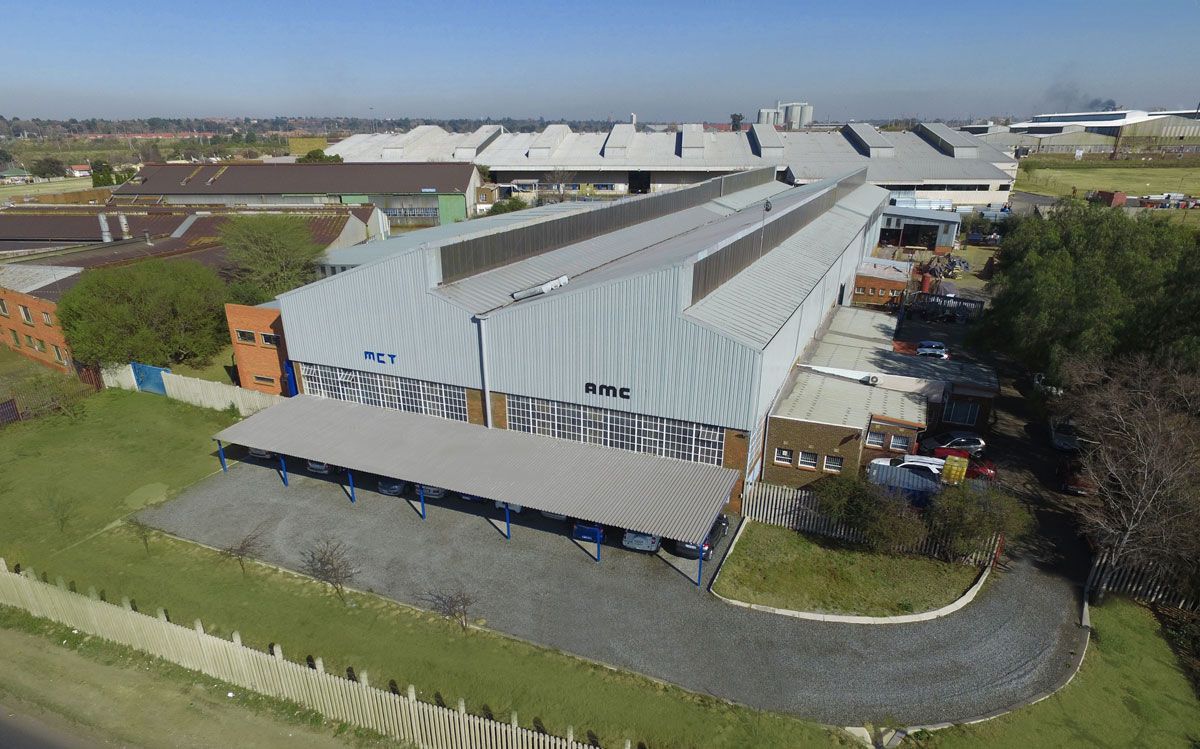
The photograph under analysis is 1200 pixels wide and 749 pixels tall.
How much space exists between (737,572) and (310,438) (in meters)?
18.9

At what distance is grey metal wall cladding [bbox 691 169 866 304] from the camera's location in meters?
25.8

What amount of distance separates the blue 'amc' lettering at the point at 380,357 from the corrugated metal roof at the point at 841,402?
1753cm

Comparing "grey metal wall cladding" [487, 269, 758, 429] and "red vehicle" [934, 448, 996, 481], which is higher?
"grey metal wall cladding" [487, 269, 758, 429]

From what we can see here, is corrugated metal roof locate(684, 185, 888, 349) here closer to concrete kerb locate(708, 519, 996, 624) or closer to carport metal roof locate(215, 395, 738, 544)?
carport metal roof locate(215, 395, 738, 544)

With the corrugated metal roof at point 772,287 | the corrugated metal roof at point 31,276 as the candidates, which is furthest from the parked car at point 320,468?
the corrugated metal roof at point 31,276

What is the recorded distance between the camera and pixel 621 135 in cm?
11644

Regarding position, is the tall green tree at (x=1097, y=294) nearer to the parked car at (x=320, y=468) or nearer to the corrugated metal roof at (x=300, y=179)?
the parked car at (x=320, y=468)

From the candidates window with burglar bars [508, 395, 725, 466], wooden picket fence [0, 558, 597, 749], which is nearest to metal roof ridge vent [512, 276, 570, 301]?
window with burglar bars [508, 395, 725, 466]

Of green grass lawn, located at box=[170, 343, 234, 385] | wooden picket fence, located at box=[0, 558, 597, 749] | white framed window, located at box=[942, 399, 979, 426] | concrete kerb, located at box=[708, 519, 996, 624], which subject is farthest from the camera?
green grass lawn, located at box=[170, 343, 234, 385]

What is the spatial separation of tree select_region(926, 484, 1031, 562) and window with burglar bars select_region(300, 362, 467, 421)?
19.8 metres

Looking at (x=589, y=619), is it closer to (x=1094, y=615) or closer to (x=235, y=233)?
(x=1094, y=615)

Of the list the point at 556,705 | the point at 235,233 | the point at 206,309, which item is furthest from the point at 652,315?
the point at 235,233

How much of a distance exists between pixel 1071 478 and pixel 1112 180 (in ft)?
448

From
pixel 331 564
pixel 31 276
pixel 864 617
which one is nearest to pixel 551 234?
pixel 331 564
